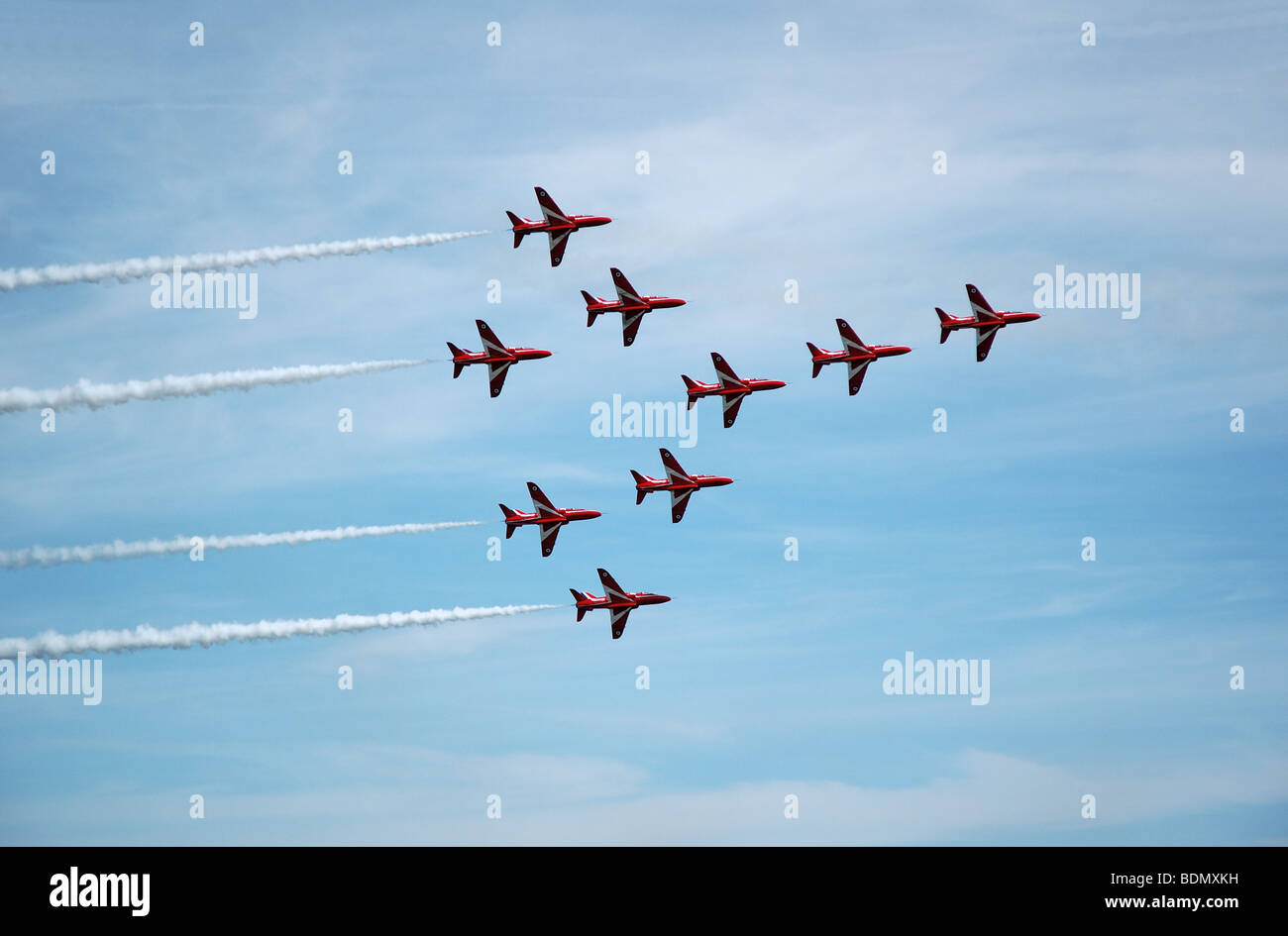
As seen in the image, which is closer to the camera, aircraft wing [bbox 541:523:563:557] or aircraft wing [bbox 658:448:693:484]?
aircraft wing [bbox 541:523:563:557]

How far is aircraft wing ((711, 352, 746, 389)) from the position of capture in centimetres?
17150

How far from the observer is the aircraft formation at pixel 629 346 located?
165 m

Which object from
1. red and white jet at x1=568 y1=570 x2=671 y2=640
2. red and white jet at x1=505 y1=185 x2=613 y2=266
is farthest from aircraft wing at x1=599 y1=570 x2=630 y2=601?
red and white jet at x1=505 y1=185 x2=613 y2=266

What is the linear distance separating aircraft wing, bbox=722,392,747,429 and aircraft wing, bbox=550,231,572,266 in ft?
70.0

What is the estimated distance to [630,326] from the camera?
171000mm

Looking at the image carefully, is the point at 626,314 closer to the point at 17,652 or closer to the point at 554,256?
the point at 554,256

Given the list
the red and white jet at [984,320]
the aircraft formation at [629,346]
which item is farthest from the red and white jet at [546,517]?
the red and white jet at [984,320]

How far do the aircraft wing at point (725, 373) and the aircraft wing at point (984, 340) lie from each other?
24763mm

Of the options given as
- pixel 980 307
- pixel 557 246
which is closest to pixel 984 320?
pixel 980 307

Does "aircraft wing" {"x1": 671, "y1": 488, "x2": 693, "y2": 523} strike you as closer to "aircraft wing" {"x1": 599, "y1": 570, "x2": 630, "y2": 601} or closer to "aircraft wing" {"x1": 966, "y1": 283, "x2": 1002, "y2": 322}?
"aircraft wing" {"x1": 599, "y1": 570, "x2": 630, "y2": 601}

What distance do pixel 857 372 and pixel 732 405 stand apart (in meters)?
13.1

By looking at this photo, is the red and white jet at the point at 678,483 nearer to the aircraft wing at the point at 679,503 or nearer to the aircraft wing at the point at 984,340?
the aircraft wing at the point at 679,503
